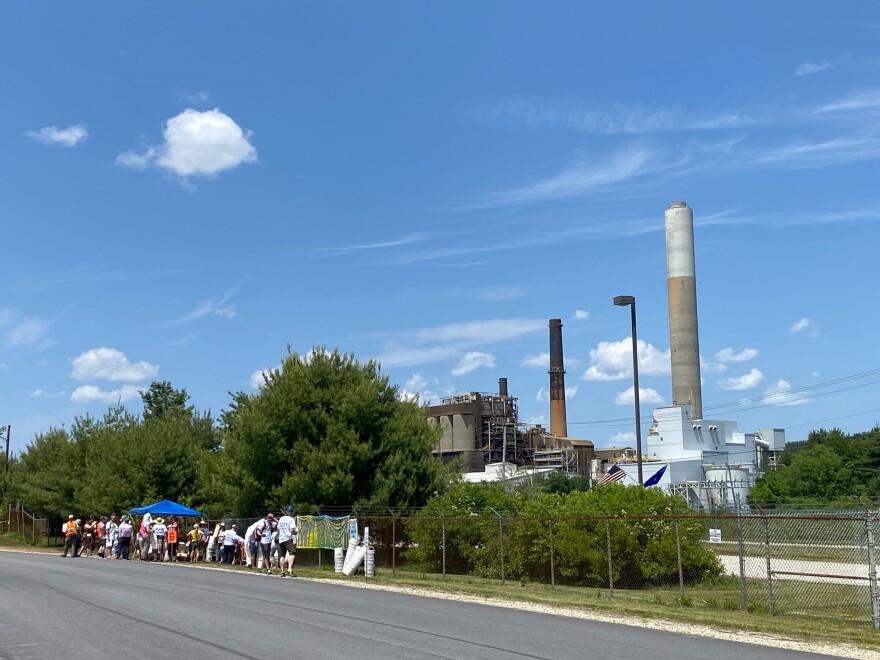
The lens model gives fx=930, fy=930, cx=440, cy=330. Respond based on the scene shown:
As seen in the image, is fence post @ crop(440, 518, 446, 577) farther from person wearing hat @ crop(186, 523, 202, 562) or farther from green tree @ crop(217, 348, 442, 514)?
person wearing hat @ crop(186, 523, 202, 562)

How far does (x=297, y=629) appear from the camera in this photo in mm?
13891

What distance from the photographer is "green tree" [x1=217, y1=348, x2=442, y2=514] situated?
34688mm

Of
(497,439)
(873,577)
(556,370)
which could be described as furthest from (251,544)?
(497,439)

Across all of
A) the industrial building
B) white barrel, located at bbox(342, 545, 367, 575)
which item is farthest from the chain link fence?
the industrial building

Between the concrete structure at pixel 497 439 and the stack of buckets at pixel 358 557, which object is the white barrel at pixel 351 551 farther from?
the concrete structure at pixel 497 439

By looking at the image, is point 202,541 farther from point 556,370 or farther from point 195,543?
point 556,370

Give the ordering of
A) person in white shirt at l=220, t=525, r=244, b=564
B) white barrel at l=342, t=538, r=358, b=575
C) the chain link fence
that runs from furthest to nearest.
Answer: person in white shirt at l=220, t=525, r=244, b=564
white barrel at l=342, t=538, r=358, b=575
the chain link fence

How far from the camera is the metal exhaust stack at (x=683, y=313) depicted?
84250 mm

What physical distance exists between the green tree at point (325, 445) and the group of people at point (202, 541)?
1531 millimetres

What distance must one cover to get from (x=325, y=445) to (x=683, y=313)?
56.1 m

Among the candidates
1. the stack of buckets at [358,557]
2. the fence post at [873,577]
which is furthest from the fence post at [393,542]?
the fence post at [873,577]

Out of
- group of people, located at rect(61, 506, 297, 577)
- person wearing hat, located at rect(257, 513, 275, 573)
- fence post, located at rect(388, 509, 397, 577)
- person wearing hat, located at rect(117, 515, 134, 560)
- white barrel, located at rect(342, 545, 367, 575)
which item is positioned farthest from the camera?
person wearing hat, located at rect(117, 515, 134, 560)

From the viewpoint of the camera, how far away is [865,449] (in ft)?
278

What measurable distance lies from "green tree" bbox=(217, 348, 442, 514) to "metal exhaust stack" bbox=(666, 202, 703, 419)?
51.7m
